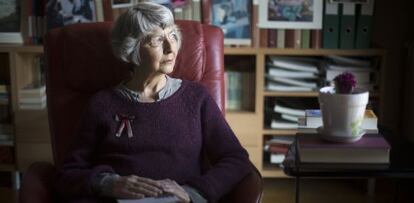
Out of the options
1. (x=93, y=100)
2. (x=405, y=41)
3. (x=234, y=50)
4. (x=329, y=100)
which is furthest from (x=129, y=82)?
(x=405, y=41)

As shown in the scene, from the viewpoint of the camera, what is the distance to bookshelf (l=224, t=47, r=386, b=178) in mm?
2666

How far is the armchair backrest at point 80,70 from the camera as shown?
1924 millimetres

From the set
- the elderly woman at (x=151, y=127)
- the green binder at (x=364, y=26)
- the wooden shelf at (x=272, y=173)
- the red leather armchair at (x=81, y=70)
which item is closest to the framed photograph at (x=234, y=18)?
the green binder at (x=364, y=26)

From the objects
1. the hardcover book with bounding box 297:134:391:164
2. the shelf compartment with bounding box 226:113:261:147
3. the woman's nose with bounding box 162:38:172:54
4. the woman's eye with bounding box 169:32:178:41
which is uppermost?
the woman's eye with bounding box 169:32:178:41

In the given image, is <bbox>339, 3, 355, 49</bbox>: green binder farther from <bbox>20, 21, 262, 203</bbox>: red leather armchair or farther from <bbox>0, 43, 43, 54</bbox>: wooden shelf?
<bbox>0, 43, 43, 54</bbox>: wooden shelf

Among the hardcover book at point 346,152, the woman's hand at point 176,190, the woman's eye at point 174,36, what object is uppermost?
the woman's eye at point 174,36

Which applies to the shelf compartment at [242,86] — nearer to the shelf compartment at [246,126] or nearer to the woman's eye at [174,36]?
the shelf compartment at [246,126]

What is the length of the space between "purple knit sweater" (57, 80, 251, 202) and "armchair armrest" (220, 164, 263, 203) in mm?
28

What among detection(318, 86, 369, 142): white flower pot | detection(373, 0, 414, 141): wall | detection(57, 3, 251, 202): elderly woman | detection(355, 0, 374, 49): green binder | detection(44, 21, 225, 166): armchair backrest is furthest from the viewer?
detection(373, 0, 414, 141): wall

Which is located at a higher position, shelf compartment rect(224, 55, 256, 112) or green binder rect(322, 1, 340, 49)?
green binder rect(322, 1, 340, 49)

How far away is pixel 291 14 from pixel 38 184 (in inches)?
57.5

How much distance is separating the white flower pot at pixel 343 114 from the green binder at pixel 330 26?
3.79 feet

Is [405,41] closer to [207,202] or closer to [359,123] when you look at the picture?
[359,123]

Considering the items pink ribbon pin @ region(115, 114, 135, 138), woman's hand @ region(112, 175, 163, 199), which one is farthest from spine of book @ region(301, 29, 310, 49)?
woman's hand @ region(112, 175, 163, 199)
